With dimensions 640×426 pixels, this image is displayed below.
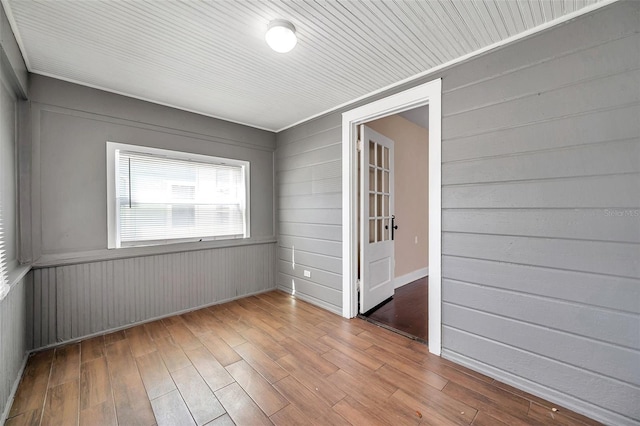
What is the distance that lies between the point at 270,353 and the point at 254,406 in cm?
62

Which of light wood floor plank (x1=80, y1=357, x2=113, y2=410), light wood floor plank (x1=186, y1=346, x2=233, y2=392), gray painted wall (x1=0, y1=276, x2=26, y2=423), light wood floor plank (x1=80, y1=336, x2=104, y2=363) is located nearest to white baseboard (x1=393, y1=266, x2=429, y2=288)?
light wood floor plank (x1=186, y1=346, x2=233, y2=392)

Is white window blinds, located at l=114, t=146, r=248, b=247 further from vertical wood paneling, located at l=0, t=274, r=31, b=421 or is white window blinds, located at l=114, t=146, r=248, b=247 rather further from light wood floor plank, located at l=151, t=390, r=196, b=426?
light wood floor plank, located at l=151, t=390, r=196, b=426

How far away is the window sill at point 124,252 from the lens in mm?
2344

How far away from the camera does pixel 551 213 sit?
5.54ft

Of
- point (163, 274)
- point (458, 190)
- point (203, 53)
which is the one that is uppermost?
point (203, 53)

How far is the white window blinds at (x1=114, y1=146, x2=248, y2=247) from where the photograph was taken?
2.76m

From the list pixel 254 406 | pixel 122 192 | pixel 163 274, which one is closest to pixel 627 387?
pixel 254 406

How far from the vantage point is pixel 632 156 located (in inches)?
56.4

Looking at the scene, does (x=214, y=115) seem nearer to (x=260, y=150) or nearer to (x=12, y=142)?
(x=260, y=150)

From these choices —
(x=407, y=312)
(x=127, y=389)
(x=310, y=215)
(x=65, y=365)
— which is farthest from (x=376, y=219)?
(x=65, y=365)

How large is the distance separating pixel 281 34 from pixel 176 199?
2.30 m

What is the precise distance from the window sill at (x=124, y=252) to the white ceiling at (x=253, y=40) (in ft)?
5.53

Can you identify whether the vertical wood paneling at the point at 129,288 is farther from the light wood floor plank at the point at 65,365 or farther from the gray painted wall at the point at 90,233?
the light wood floor plank at the point at 65,365

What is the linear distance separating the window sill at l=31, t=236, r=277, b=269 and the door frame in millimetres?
1651
